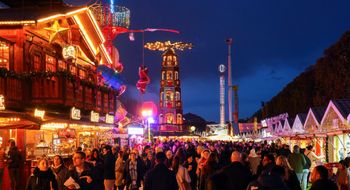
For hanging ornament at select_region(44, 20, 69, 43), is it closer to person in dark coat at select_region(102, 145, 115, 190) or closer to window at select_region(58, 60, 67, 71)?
window at select_region(58, 60, 67, 71)

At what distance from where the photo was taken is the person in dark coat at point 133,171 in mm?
17828

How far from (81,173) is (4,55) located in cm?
1077

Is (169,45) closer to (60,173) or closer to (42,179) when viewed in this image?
(60,173)

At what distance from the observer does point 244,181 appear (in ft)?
30.1

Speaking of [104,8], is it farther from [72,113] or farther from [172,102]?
[172,102]

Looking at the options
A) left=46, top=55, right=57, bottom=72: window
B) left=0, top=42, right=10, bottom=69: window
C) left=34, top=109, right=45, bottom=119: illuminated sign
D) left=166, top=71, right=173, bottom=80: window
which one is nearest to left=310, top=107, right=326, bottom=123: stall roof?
left=46, top=55, right=57, bottom=72: window

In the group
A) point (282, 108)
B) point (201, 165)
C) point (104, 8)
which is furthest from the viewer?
point (282, 108)

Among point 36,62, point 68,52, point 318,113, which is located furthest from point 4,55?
point 318,113

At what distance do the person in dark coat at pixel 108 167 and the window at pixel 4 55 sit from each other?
223 inches

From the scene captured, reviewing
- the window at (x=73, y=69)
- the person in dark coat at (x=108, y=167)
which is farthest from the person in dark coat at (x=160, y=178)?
the window at (x=73, y=69)

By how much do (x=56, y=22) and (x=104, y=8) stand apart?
378 inches

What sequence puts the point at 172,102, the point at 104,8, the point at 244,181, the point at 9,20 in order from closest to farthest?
the point at 244,181, the point at 9,20, the point at 104,8, the point at 172,102

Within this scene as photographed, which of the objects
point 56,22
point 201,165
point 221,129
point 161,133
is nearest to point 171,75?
point 221,129

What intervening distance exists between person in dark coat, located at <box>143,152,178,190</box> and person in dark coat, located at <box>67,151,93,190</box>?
130cm
